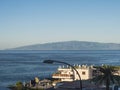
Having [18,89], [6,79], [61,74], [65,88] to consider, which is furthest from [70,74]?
[18,89]

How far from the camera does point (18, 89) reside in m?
50.1

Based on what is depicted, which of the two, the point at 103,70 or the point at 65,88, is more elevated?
the point at 103,70

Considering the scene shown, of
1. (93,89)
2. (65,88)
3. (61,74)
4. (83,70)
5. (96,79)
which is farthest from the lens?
(61,74)

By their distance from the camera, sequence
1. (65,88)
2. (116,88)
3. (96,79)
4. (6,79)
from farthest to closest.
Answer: (6,79) < (65,88) < (96,79) < (116,88)

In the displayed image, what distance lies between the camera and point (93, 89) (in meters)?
57.2

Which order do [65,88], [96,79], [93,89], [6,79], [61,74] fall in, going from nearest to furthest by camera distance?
[96,79], [93,89], [65,88], [61,74], [6,79]

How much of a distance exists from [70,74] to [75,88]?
133ft

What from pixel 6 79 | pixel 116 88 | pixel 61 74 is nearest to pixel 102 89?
pixel 116 88

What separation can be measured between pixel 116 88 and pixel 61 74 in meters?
58.9

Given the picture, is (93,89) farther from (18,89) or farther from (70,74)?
(70,74)

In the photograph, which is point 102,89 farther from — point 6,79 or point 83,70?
point 6,79

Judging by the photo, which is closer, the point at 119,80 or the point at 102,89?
the point at 119,80

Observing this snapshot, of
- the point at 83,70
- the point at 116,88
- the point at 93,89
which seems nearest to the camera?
the point at 116,88

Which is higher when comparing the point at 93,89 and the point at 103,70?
the point at 103,70
